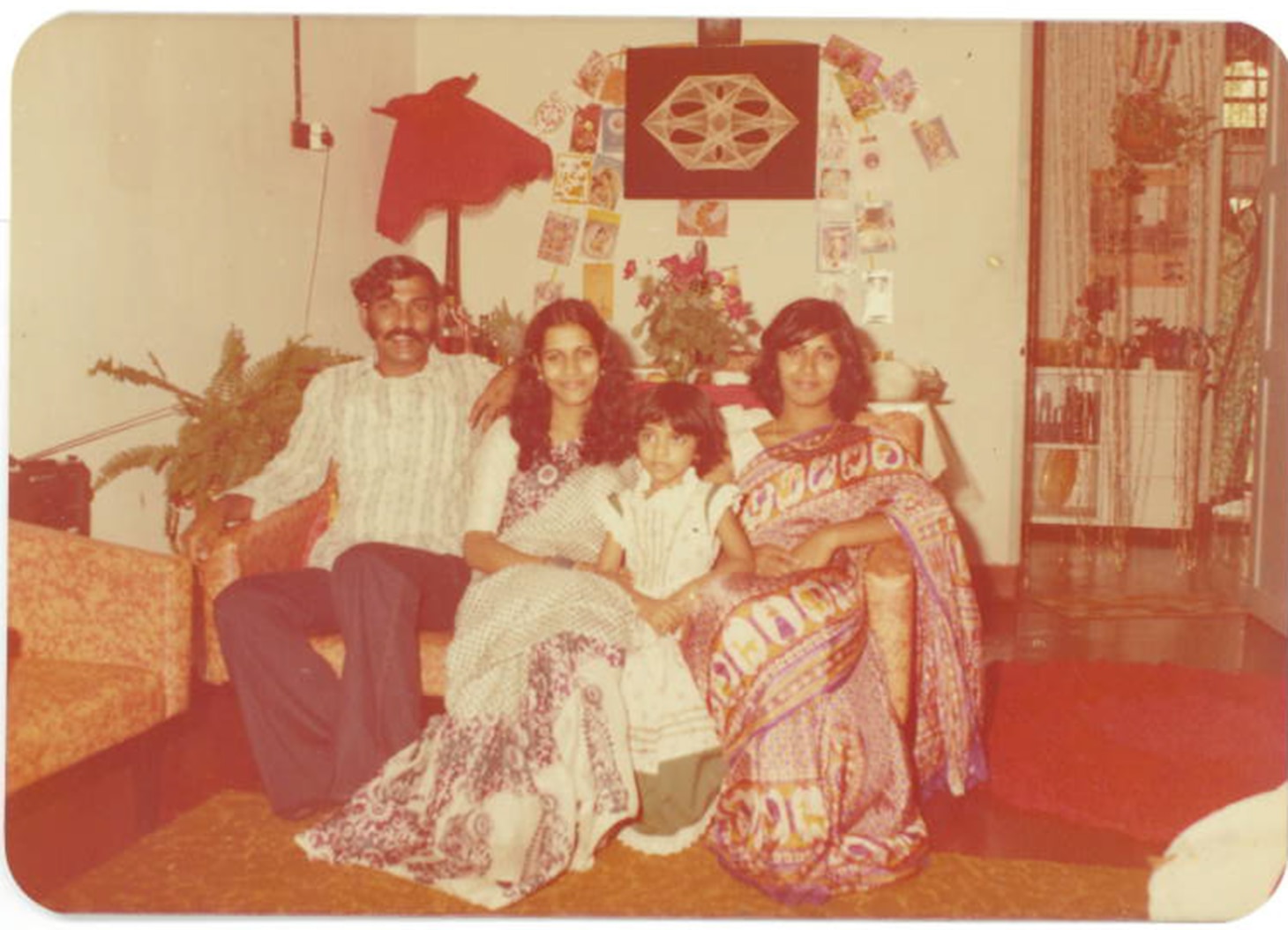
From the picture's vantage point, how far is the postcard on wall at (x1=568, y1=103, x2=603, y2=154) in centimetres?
240

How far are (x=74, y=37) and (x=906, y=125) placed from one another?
5.30 ft

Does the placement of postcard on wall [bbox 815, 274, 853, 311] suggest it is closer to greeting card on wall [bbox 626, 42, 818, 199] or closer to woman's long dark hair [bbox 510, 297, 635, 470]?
greeting card on wall [bbox 626, 42, 818, 199]

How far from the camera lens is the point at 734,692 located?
2115mm

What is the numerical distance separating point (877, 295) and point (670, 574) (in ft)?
2.71

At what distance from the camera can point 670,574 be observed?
217 centimetres

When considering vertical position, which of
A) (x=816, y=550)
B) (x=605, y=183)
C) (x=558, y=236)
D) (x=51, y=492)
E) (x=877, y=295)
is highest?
(x=605, y=183)

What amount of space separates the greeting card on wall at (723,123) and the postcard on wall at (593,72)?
0.05m

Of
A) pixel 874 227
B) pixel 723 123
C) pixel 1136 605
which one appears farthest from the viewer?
pixel 1136 605

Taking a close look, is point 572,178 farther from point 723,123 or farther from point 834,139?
point 834,139

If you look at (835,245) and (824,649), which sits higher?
(835,245)

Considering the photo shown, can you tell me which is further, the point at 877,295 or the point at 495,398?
the point at 877,295

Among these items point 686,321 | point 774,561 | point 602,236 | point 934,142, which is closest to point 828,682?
point 774,561

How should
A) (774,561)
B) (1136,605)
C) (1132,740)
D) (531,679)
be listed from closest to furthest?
(531,679) → (774,561) → (1132,740) → (1136,605)

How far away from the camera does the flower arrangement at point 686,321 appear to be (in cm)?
241
